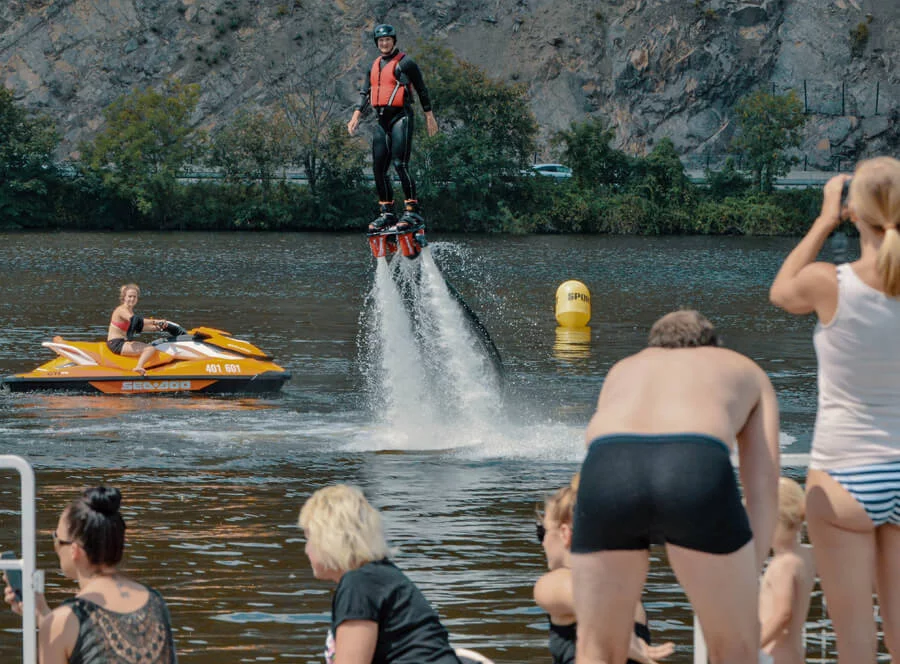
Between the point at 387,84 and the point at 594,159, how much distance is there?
6156cm

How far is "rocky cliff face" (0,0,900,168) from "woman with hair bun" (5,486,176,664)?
8193cm

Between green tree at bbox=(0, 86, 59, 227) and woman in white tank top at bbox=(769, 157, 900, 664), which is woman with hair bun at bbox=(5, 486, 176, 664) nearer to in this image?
woman in white tank top at bbox=(769, 157, 900, 664)

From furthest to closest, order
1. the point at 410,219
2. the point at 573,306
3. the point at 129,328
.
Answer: the point at 573,306 → the point at 129,328 → the point at 410,219

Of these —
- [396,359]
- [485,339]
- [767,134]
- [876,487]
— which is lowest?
[396,359]

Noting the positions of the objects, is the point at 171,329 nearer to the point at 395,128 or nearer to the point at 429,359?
the point at 429,359

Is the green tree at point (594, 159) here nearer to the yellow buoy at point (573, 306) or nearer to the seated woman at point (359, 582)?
the yellow buoy at point (573, 306)

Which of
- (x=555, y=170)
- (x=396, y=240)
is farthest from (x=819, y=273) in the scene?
(x=555, y=170)

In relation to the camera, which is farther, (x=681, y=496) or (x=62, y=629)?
(x=62, y=629)

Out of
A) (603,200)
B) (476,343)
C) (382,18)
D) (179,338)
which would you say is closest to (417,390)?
(476,343)

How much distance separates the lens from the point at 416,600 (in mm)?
5055

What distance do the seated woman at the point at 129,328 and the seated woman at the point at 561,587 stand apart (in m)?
15.0

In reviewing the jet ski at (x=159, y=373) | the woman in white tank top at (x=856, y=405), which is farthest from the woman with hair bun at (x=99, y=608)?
the jet ski at (x=159, y=373)

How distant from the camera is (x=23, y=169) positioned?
71188 millimetres

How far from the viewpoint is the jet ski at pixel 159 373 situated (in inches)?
805
